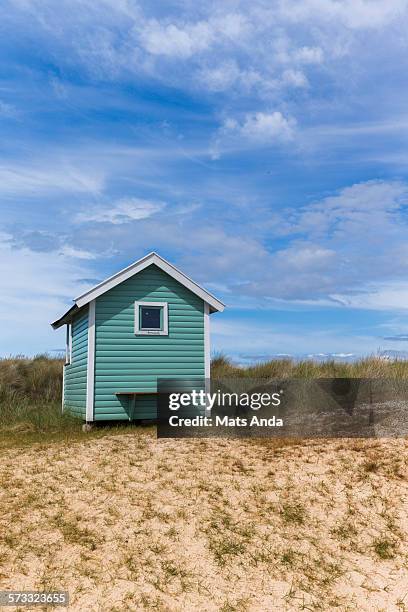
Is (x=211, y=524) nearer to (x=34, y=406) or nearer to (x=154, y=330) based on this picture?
(x=154, y=330)

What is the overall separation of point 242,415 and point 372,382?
3939mm

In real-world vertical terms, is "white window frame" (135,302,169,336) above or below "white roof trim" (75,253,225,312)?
below

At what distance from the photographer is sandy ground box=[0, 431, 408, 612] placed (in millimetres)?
7160

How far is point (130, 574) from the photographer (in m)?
7.39

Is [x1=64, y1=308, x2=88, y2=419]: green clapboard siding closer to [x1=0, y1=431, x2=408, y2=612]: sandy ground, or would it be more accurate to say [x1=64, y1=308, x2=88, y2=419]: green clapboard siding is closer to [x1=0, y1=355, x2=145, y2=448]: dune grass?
[x1=0, y1=355, x2=145, y2=448]: dune grass

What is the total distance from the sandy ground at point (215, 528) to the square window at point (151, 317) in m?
5.20

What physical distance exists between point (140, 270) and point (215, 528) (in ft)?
30.8

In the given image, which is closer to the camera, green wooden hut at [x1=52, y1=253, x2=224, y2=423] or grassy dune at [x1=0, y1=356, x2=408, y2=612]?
grassy dune at [x1=0, y1=356, x2=408, y2=612]

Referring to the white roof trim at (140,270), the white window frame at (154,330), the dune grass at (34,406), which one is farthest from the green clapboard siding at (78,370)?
the white window frame at (154,330)

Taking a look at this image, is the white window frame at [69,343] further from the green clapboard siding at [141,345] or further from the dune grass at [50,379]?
the green clapboard siding at [141,345]

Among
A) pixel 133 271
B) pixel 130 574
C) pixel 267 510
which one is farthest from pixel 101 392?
pixel 130 574

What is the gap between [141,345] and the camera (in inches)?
659
